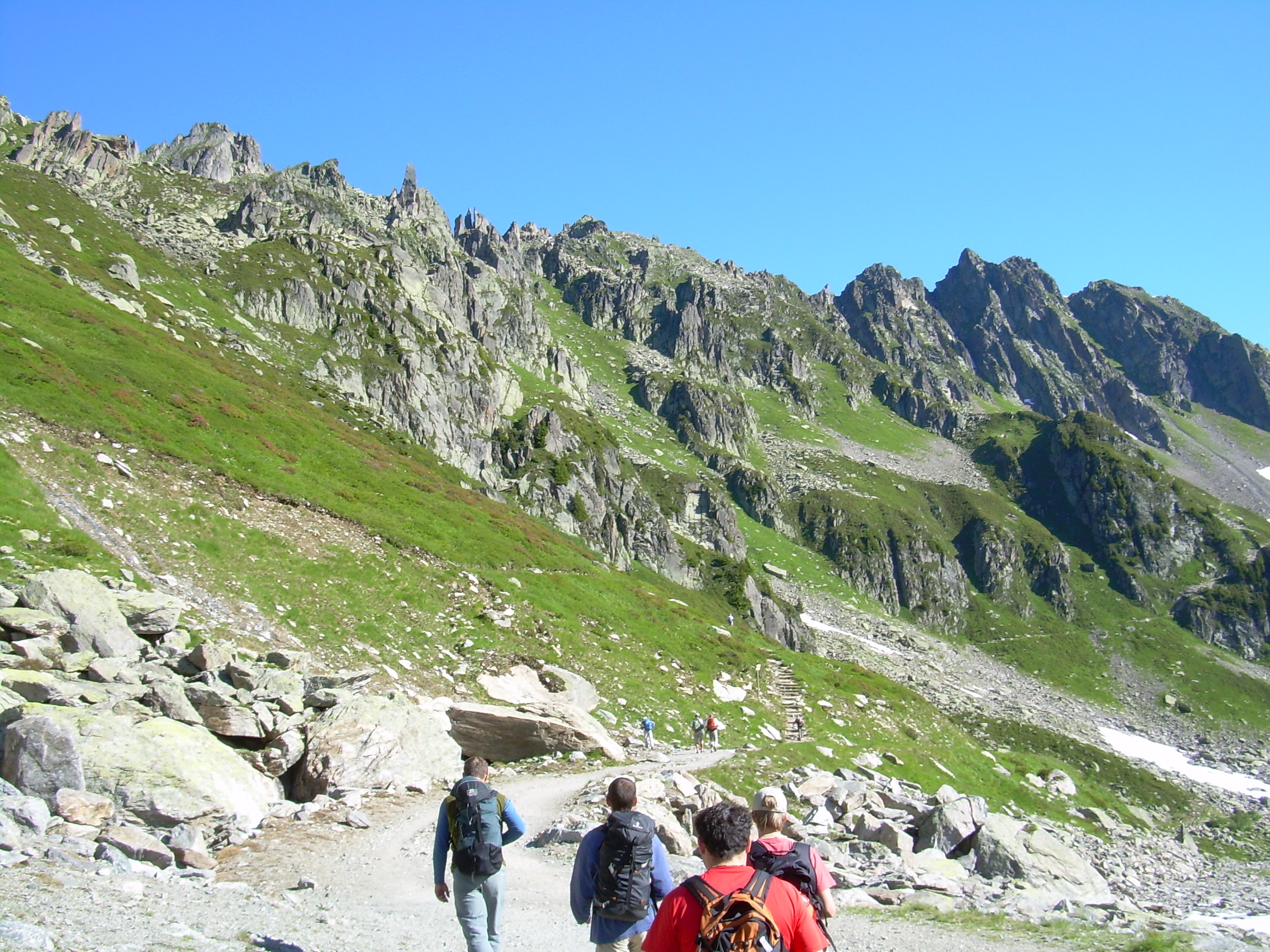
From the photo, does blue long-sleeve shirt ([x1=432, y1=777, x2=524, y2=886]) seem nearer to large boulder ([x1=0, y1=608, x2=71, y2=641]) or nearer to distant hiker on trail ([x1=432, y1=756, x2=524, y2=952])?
distant hiker on trail ([x1=432, y1=756, x2=524, y2=952])

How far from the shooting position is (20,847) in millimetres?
10812

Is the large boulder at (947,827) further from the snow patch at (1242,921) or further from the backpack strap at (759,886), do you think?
the backpack strap at (759,886)

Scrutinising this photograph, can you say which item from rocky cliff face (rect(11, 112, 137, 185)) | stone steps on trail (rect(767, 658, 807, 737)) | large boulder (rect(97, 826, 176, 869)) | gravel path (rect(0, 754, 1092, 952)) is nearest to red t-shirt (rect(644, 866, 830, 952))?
gravel path (rect(0, 754, 1092, 952))

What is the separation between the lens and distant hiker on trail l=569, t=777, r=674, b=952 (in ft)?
25.0

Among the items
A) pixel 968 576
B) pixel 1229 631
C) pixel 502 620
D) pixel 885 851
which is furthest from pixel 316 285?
pixel 1229 631

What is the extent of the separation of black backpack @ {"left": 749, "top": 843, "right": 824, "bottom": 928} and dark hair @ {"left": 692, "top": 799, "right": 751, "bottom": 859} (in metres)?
1.64

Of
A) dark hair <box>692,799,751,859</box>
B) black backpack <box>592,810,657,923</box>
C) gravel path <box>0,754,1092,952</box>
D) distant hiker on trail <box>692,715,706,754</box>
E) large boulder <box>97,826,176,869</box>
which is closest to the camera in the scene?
dark hair <box>692,799,751,859</box>

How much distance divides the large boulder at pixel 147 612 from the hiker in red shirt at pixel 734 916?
75.6 ft

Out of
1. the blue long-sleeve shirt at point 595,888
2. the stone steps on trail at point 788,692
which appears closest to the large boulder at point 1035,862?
the stone steps on trail at point 788,692

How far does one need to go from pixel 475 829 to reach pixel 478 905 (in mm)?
1102

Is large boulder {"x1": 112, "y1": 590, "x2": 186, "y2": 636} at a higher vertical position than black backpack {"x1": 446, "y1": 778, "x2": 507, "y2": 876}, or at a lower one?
lower

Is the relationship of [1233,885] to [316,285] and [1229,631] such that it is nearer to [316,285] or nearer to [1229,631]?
[316,285]

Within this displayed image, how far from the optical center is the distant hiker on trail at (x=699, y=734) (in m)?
35.8

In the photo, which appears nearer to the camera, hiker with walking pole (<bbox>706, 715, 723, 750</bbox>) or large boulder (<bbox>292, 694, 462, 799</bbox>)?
large boulder (<bbox>292, 694, 462, 799</bbox>)
